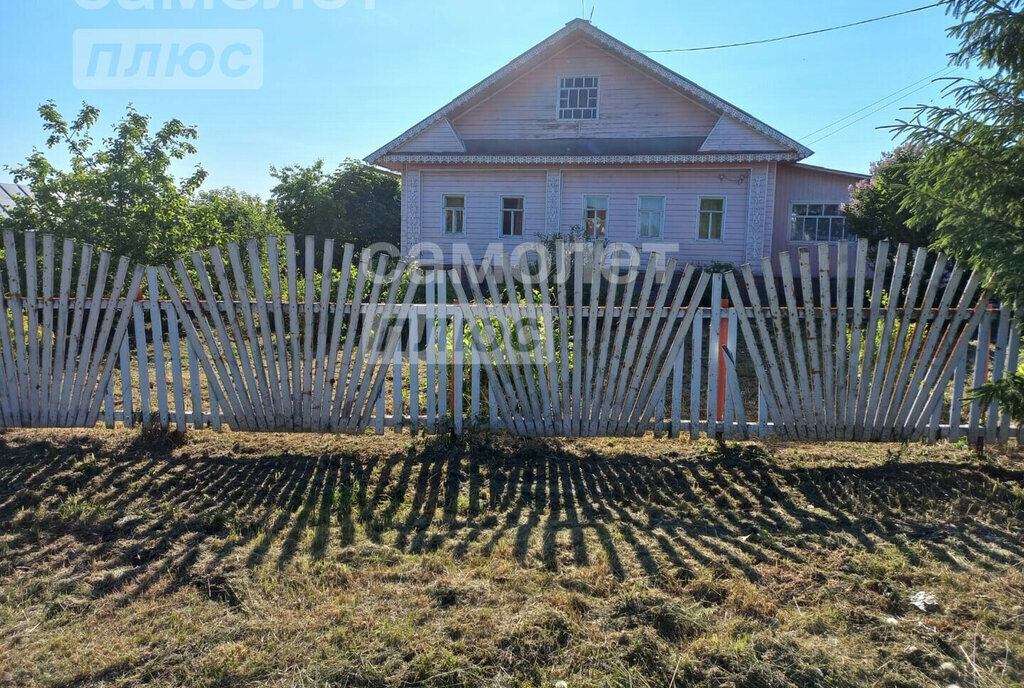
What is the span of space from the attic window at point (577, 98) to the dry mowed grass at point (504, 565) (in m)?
Result: 13.1

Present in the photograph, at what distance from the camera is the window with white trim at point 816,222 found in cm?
1702

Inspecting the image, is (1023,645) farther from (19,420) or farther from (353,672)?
(19,420)

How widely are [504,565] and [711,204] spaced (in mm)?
14505

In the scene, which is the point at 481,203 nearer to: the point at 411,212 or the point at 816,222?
the point at 411,212

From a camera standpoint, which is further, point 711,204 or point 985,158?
point 711,204

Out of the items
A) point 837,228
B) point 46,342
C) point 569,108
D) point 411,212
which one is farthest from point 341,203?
point 46,342

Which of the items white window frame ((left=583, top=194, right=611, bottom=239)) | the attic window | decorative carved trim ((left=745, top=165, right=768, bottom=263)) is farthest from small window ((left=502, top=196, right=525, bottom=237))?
decorative carved trim ((left=745, top=165, right=768, bottom=263))

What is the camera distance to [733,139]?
50.7ft

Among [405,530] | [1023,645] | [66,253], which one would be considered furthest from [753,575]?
[66,253]

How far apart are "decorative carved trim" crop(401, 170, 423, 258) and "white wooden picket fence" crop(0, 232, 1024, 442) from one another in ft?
38.3

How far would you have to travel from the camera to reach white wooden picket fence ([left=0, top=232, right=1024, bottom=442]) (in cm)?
482

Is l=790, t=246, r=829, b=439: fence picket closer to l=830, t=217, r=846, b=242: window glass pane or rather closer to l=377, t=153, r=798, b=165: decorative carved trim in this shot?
l=377, t=153, r=798, b=165: decorative carved trim

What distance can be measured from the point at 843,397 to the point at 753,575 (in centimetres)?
239

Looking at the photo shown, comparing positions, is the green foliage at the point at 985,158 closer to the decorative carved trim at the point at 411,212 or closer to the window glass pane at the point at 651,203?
the window glass pane at the point at 651,203
